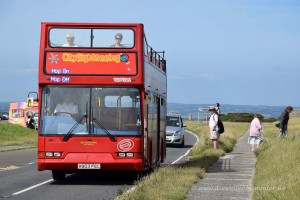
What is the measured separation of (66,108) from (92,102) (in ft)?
1.92

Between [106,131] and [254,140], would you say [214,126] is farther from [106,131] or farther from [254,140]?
[106,131]

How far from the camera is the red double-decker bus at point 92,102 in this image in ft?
55.4

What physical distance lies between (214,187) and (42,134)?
13.5 feet

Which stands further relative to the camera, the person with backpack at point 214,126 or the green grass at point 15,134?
the green grass at point 15,134

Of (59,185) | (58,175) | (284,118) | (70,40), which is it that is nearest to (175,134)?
(284,118)

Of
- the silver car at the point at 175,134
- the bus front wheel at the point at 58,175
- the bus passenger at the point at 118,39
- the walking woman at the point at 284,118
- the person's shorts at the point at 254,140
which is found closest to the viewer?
the bus passenger at the point at 118,39

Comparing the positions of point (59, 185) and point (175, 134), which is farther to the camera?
point (175, 134)

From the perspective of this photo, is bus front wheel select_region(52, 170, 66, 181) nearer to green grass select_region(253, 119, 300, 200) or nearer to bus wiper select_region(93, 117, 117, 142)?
bus wiper select_region(93, 117, 117, 142)

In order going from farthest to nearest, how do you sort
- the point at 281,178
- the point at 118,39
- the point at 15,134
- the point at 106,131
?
the point at 15,134
the point at 118,39
the point at 106,131
the point at 281,178

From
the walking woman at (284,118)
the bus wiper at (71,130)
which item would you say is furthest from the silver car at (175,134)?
the bus wiper at (71,130)

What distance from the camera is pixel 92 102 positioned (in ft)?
55.9

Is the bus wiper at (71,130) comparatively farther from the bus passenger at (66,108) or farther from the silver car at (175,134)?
the silver car at (175,134)

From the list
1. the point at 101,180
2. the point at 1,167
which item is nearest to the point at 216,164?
the point at 101,180

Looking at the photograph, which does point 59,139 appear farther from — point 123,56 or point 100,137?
point 123,56
